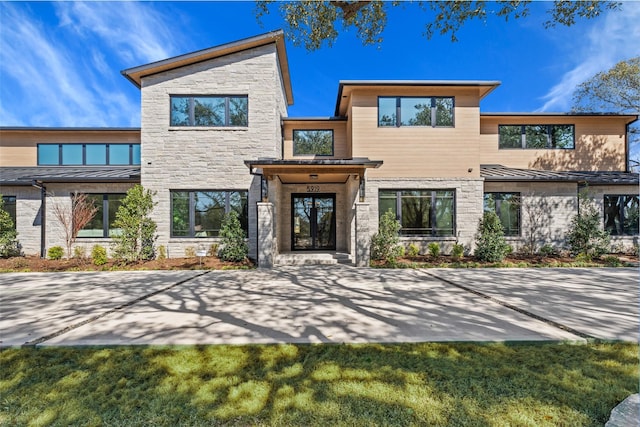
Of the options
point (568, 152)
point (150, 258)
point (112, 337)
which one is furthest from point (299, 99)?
point (112, 337)

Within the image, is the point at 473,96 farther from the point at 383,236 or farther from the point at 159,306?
the point at 159,306

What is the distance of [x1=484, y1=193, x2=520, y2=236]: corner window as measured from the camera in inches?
472

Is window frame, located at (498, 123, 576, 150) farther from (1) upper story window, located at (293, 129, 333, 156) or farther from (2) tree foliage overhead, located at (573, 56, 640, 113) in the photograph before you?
(1) upper story window, located at (293, 129, 333, 156)

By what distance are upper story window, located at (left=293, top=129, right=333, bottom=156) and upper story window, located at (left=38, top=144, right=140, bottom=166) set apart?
821cm

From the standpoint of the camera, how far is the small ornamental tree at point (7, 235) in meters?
11.0

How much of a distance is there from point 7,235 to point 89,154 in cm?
503

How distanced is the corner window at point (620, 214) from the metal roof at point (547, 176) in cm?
82

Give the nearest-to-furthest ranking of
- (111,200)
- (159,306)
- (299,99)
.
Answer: (159,306) < (111,200) < (299,99)

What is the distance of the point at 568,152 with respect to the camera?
44.9ft

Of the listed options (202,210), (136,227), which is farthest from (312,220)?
(136,227)

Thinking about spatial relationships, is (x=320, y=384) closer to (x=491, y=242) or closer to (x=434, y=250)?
(x=434, y=250)

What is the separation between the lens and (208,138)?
1117 cm

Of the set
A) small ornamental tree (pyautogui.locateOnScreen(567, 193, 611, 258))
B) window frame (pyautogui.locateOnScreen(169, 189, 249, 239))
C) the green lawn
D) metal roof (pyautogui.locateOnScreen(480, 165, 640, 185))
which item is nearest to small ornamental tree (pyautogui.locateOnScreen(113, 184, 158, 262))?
window frame (pyautogui.locateOnScreen(169, 189, 249, 239))

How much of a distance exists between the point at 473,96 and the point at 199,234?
12462mm
